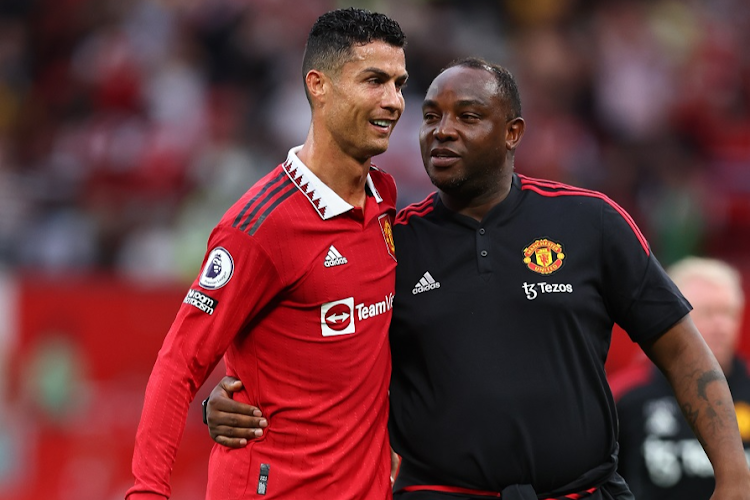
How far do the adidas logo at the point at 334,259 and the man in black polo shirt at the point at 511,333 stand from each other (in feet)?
1.04

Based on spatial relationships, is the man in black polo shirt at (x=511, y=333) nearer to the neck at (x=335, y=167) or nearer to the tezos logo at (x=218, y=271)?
the neck at (x=335, y=167)

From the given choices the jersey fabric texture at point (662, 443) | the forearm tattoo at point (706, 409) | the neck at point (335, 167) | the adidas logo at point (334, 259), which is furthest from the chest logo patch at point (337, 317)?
the jersey fabric texture at point (662, 443)

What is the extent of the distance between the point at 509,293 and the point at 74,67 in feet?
28.5

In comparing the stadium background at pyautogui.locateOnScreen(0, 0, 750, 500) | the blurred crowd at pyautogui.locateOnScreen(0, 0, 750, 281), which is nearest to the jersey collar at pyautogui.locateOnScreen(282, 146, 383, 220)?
the stadium background at pyautogui.locateOnScreen(0, 0, 750, 500)

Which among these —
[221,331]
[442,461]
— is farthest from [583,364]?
[221,331]

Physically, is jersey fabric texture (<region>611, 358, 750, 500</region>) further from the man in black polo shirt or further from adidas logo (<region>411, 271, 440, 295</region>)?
adidas logo (<region>411, 271, 440, 295</region>)

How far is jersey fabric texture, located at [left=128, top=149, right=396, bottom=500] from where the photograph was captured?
379 centimetres

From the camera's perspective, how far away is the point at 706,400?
403cm

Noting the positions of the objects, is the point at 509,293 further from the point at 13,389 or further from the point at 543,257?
the point at 13,389

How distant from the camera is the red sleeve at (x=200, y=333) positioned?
3.68 m

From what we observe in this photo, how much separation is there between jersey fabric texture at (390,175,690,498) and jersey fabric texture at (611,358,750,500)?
1.58 m

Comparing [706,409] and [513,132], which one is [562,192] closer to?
[513,132]

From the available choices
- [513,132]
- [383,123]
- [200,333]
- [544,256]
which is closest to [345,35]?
[383,123]

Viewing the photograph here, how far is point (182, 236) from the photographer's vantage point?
9.52 meters
